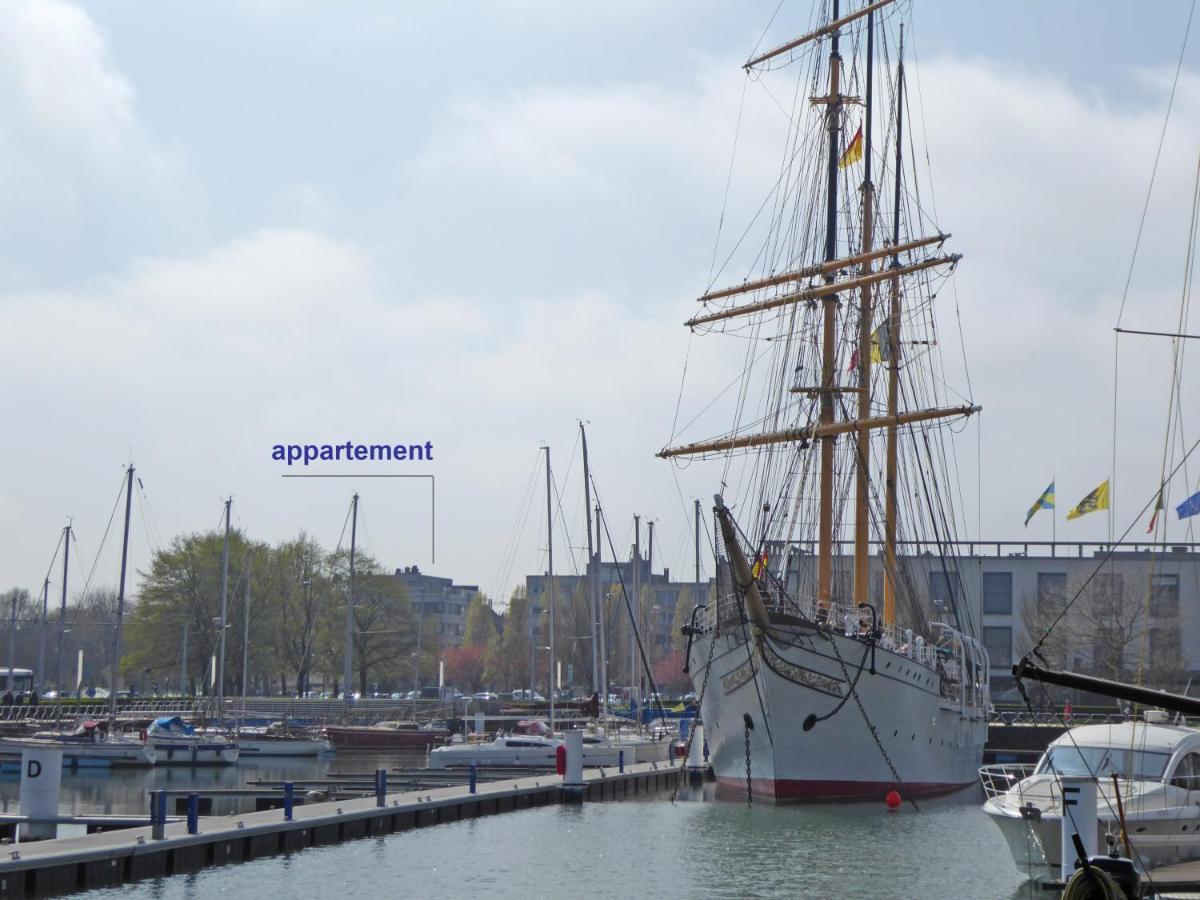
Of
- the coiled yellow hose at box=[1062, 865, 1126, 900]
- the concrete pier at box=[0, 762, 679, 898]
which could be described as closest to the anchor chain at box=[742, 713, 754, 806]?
the concrete pier at box=[0, 762, 679, 898]

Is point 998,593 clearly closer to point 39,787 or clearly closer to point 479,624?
point 479,624

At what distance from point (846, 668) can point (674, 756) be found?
61.9 ft

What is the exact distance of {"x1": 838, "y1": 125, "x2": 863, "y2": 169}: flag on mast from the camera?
54.4m

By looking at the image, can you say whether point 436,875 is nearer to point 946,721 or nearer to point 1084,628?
point 946,721

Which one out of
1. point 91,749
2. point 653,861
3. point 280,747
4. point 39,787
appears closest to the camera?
point 653,861

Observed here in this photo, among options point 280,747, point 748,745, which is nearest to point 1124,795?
point 748,745

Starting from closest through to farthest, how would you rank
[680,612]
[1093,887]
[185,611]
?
[1093,887] < [185,611] < [680,612]

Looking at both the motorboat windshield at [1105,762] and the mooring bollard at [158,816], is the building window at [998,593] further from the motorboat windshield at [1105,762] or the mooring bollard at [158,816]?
the mooring bollard at [158,816]

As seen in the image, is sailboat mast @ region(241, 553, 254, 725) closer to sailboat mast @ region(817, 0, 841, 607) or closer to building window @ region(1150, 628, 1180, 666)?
sailboat mast @ region(817, 0, 841, 607)

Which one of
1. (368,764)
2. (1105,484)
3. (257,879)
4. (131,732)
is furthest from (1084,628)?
(257,879)

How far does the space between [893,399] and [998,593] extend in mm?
33303

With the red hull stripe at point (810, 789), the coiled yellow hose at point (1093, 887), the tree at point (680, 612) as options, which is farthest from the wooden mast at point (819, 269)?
the tree at point (680, 612)

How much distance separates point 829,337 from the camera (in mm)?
51031

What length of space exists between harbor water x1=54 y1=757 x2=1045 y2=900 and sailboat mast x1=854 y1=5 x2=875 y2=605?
42.9ft
